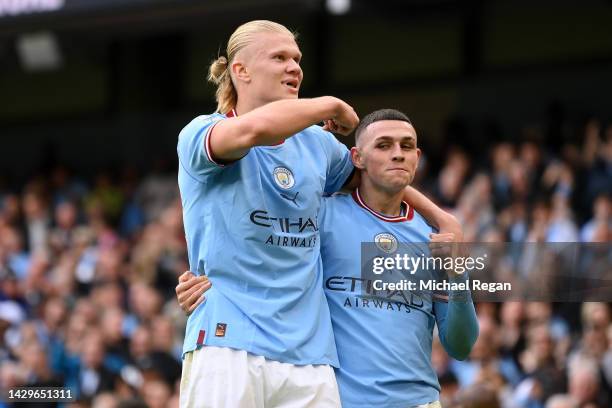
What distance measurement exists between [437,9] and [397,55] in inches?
43.7

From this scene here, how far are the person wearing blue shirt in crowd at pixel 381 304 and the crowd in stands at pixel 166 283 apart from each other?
43.9 inches

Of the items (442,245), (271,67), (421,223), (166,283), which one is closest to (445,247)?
(442,245)

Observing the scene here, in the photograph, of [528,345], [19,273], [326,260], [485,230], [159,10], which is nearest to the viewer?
[326,260]

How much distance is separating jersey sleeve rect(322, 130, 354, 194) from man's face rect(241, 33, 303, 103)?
0.36 metres

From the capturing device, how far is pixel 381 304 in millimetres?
4965

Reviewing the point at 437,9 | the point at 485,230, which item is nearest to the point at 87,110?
the point at 437,9

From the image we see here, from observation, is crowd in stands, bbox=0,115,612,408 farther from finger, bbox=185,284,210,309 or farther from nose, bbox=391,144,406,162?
finger, bbox=185,284,210,309

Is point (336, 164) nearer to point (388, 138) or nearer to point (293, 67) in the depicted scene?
point (388, 138)

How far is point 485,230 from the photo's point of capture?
33.8 ft

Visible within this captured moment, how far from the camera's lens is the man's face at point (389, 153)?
4986 mm

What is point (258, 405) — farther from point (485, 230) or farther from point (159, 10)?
point (159, 10)

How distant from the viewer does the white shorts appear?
4320 millimetres

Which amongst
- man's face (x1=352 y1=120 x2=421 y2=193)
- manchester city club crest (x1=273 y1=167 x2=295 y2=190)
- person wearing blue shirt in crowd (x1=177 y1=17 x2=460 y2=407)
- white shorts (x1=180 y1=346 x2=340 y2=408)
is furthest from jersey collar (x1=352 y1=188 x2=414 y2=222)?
white shorts (x1=180 y1=346 x2=340 y2=408)

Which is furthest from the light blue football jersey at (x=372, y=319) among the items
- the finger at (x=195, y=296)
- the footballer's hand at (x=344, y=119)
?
the finger at (x=195, y=296)
